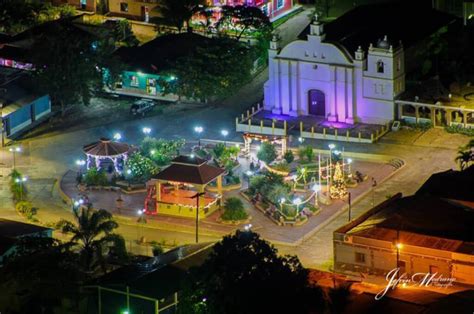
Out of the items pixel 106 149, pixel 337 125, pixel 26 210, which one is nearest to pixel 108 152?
pixel 106 149

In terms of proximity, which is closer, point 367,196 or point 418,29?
point 367,196

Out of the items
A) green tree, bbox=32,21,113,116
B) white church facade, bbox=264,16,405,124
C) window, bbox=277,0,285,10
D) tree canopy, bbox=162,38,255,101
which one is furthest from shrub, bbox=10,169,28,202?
window, bbox=277,0,285,10

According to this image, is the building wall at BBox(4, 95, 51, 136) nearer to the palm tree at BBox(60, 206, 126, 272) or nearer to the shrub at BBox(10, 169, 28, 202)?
the shrub at BBox(10, 169, 28, 202)

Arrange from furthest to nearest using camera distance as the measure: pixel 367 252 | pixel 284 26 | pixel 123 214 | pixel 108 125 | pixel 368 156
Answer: pixel 284 26
pixel 108 125
pixel 368 156
pixel 123 214
pixel 367 252

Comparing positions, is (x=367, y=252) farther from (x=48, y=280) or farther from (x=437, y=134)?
(x=437, y=134)

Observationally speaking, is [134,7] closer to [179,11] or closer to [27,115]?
[179,11]

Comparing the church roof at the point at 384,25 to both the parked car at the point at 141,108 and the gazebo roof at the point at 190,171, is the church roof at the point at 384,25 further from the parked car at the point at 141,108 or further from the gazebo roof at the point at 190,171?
the gazebo roof at the point at 190,171

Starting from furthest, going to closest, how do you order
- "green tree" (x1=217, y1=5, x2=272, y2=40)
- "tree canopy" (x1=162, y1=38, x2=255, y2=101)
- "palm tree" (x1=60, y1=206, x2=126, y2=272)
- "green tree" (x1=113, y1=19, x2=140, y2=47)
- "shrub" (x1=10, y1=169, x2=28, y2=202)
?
"green tree" (x1=113, y1=19, x2=140, y2=47), "green tree" (x1=217, y1=5, x2=272, y2=40), "tree canopy" (x1=162, y1=38, x2=255, y2=101), "shrub" (x1=10, y1=169, x2=28, y2=202), "palm tree" (x1=60, y1=206, x2=126, y2=272)

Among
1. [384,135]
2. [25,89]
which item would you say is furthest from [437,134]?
[25,89]
